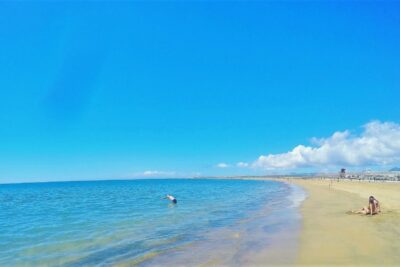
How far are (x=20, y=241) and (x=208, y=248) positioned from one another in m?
10.2

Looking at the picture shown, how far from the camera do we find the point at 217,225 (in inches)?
753

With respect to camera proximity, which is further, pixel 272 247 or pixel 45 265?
pixel 272 247

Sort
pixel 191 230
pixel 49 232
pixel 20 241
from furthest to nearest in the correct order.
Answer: pixel 49 232, pixel 191 230, pixel 20 241

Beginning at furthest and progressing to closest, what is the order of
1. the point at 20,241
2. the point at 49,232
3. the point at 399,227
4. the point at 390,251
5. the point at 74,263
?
the point at 49,232 → the point at 20,241 → the point at 399,227 → the point at 74,263 → the point at 390,251

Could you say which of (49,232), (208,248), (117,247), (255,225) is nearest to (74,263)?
(117,247)

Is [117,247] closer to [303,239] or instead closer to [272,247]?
[272,247]

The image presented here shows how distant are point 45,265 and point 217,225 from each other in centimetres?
994

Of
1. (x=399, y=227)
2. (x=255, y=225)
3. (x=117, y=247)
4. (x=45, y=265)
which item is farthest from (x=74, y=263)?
(x=399, y=227)

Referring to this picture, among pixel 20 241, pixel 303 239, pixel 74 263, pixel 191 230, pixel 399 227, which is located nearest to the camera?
pixel 74 263

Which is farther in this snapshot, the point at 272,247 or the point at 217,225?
the point at 217,225

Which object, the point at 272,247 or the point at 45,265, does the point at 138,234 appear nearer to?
the point at 45,265

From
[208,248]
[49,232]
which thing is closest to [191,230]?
[208,248]

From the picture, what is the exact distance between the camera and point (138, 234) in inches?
671

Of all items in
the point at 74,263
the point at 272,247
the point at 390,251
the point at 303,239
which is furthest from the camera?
the point at 303,239
